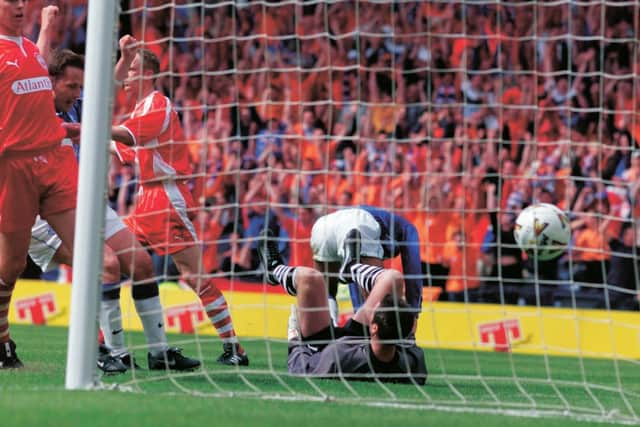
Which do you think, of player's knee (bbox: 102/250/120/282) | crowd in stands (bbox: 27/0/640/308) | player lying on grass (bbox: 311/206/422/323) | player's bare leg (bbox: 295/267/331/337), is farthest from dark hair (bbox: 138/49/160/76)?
crowd in stands (bbox: 27/0/640/308)

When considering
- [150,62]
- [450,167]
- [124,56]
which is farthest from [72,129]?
[450,167]

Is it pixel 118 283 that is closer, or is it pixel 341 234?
pixel 118 283

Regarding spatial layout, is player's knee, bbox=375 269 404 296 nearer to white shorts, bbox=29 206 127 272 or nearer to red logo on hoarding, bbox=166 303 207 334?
white shorts, bbox=29 206 127 272

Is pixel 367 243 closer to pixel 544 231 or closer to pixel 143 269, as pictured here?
pixel 544 231

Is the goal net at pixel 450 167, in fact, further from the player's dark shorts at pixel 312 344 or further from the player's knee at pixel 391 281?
the player's knee at pixel 391 281

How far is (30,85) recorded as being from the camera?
6.65 metres

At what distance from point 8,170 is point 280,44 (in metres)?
8.85

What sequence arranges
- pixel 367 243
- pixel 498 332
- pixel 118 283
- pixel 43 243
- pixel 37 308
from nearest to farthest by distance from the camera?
pixel 118 283
pixel 43 243
pixel 367 243
pixel 498 332
pixel 37 308

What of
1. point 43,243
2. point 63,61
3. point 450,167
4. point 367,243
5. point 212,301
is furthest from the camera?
point 450,167

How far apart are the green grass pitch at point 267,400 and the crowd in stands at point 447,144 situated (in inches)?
127

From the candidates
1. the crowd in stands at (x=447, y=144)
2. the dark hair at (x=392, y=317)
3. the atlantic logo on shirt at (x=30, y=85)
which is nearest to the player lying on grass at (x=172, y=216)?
the atlantic logo on shirt at (x=30, y=85)

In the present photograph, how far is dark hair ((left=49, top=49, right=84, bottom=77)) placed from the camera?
7.44 meters

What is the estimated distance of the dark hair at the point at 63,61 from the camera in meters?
7.44

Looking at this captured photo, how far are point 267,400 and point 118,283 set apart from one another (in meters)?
1.66
